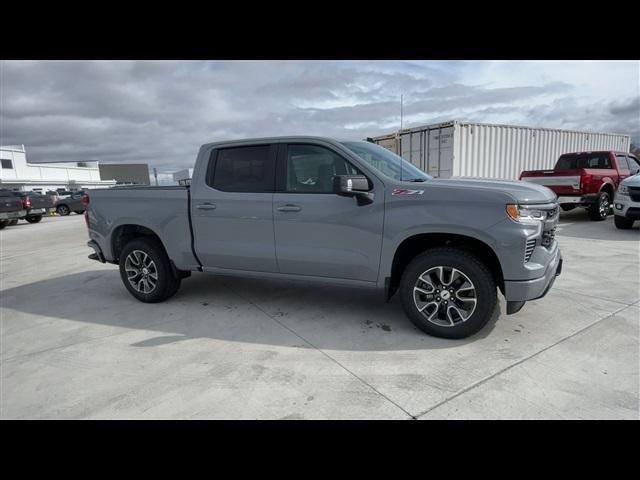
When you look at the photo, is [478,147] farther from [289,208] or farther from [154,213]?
[154,213]

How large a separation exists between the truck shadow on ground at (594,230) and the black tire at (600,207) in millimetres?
149

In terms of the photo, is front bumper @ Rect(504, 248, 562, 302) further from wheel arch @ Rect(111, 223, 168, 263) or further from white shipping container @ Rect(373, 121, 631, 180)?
white shipping container @ Rect(373, 121, 631, 180)

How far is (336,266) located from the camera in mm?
3902

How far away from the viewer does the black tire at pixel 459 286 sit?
3373 mm

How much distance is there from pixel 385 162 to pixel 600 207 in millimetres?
9342

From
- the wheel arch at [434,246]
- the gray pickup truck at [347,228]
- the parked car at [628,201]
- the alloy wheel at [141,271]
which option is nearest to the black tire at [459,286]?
the gray pickup truck at [347,228]

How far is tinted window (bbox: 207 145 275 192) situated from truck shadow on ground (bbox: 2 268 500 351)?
1458 millimetres

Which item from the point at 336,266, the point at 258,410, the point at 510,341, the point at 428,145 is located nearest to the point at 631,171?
the point at 428,145

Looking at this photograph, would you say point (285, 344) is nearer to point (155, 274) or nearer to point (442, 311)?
point (442, 311)

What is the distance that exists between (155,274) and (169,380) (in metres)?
2.16

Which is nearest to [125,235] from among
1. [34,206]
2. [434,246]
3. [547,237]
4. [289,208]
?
[289,208]

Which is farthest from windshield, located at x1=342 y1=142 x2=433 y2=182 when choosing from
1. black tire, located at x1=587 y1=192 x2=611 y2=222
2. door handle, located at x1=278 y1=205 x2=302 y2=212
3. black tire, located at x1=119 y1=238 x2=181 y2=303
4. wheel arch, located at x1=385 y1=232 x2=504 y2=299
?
black tire, located at x1=587 y1=192 x2=611 y2=222

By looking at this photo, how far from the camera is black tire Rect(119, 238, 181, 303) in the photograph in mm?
4816

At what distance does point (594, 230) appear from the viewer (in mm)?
9336
